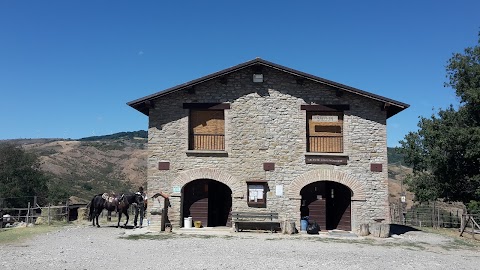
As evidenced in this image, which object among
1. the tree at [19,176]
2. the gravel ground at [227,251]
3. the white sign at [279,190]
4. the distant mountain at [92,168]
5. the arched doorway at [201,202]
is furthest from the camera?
the distant mountain at [92,168]

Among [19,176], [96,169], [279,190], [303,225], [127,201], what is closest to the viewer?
[303,225]

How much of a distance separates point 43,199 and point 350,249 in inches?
1143

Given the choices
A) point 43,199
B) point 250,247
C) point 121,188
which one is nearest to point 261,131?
point 250,247

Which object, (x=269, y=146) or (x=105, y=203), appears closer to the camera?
(x=269, y=146)

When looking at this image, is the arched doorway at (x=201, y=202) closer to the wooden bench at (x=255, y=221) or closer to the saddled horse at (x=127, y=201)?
the wooden bench at (x=255, y=221)

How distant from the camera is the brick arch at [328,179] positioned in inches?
700

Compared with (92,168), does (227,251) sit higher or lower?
lower

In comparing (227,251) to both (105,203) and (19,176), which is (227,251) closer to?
(105,203)

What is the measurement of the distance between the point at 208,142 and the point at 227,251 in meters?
6.71

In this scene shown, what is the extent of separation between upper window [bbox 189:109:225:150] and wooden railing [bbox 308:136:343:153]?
3863 millimetres

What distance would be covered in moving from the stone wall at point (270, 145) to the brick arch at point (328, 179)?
4 cm

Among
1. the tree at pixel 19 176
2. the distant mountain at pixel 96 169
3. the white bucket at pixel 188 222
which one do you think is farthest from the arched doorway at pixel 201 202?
the distant mountain at pixel 96 169

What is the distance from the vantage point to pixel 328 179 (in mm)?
17828

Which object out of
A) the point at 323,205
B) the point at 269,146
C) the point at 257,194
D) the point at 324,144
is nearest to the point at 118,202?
the point at 257,194
